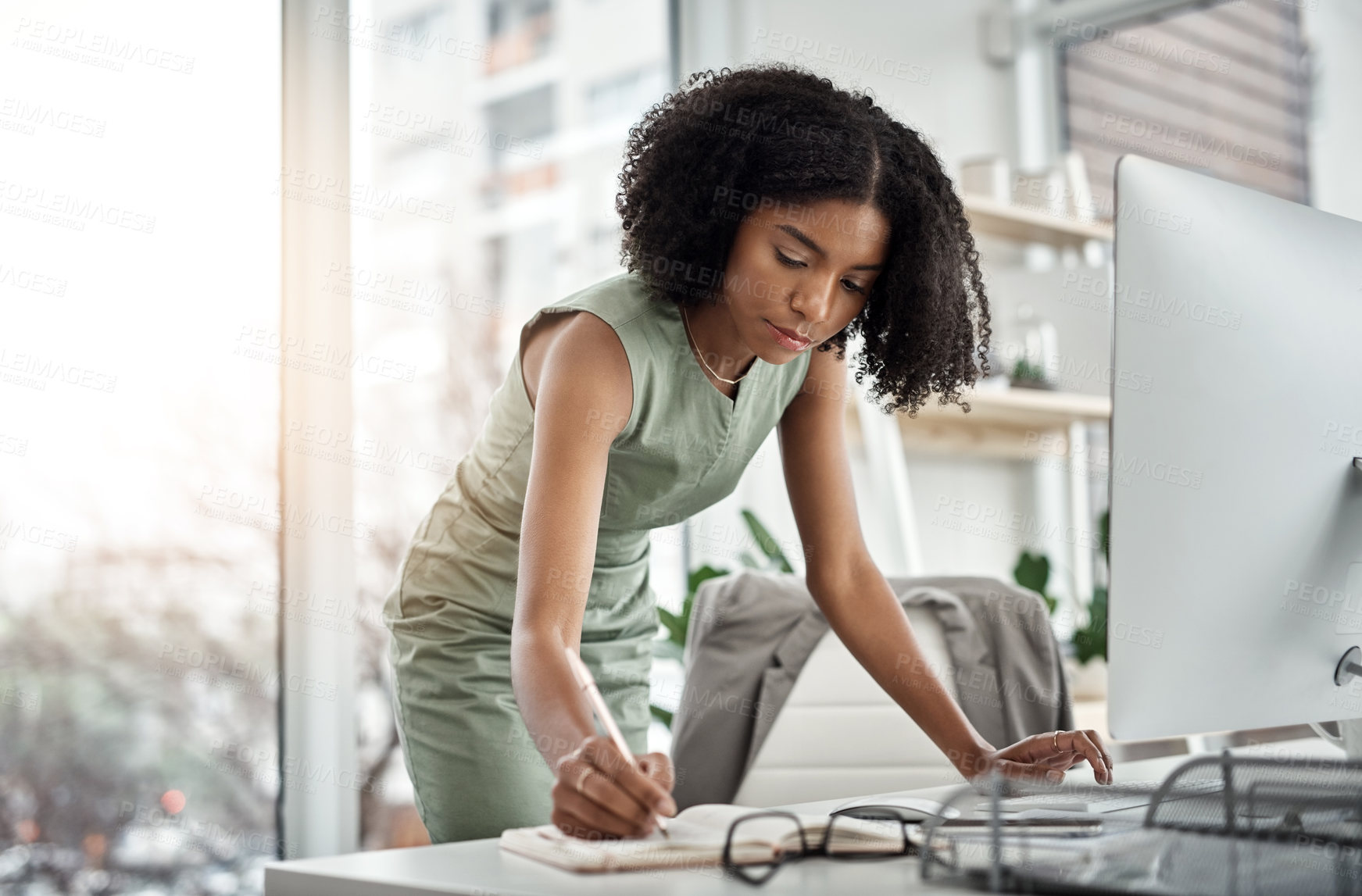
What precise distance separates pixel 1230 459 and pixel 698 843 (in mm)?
457

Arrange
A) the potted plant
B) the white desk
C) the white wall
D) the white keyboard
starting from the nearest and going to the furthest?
the white desk < the white keyboard < the potted plant < the white wall

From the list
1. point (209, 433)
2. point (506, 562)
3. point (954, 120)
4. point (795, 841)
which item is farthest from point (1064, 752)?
point (954, 120)

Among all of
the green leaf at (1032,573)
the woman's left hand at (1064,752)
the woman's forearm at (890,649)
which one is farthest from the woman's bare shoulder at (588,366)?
the green leaf at (1032,573)

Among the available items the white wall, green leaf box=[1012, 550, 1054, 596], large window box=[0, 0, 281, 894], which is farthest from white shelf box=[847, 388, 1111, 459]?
large window box=[0, 0, 281, 894]

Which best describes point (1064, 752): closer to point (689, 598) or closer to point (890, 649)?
point (890, 649)

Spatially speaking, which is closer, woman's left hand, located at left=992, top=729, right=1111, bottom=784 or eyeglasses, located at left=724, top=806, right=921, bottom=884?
eyeglasses, located at left=724, top=806, right=921, bottom=884

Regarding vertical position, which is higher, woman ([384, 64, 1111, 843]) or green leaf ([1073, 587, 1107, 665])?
woman ([384, 64, 1111, 843])

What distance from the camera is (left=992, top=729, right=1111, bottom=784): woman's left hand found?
1003 mm

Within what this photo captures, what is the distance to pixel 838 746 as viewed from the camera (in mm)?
1746

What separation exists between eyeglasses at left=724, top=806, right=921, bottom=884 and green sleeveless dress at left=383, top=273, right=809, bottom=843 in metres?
0.46

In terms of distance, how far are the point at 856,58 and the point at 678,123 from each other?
1.93 m

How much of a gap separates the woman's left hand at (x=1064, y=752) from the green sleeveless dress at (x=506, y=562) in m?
0.42

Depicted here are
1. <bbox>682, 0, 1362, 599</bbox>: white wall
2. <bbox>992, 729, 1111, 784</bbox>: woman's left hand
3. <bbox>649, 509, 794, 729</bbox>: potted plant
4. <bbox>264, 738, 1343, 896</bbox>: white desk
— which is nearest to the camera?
<bbox>264, 738, 1343, 896</bbox>: white desk

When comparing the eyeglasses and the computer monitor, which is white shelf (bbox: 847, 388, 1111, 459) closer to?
the computer monitor
